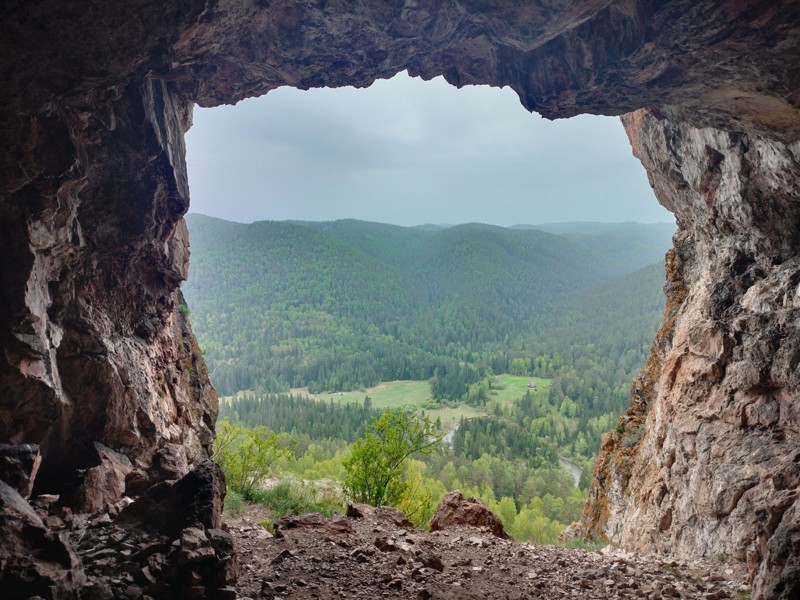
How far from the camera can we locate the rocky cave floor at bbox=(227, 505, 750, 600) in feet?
26.5

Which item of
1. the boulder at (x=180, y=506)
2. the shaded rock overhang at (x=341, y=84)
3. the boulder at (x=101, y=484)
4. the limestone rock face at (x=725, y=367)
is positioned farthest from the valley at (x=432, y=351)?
the boulder at (x=180, y=506)

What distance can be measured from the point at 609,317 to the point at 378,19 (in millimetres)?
154316

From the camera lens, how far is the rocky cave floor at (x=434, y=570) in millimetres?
8062

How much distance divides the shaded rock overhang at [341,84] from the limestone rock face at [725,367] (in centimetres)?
7

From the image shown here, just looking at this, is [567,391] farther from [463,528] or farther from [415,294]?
[463,528]

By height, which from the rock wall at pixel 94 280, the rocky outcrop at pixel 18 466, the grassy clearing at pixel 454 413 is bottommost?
the grassy clearing at pixel 454 413

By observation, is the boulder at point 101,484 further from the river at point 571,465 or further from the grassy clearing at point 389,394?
the grassy clearing at point 389,394

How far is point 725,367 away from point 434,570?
9.78 metres

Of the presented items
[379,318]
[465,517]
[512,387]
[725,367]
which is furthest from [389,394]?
[725,367]

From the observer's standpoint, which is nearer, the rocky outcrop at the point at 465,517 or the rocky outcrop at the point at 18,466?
the rocky outcrop at the point at 18,466

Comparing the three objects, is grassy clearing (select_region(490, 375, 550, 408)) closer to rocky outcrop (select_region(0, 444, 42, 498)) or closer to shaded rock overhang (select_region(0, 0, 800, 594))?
shaded rock overhang (select_region(0, 0, 800, 594))

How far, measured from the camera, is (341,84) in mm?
13531

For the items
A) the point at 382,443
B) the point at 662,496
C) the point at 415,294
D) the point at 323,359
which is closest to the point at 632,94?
the point at 662,496

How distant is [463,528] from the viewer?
1422cm
